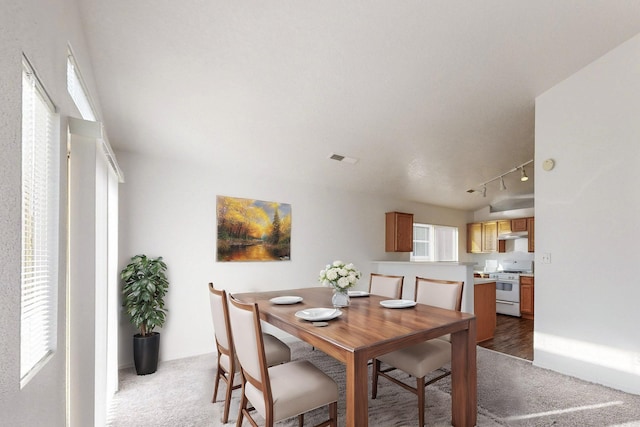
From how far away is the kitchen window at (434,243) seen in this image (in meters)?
6.89

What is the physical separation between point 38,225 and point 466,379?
2.54 metres

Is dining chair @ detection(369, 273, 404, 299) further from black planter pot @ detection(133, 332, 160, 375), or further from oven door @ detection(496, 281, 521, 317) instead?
oven door @ detection(496, 281, 521, 317)

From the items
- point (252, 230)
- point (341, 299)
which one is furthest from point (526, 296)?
point (252, 230)

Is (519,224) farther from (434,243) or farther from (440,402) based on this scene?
(440,402)

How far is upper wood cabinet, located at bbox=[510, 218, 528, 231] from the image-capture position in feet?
21.7

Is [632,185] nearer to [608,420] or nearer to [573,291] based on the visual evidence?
[573,291]

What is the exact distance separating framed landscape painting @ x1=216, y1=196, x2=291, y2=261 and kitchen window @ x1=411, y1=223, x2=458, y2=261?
10.7 feet

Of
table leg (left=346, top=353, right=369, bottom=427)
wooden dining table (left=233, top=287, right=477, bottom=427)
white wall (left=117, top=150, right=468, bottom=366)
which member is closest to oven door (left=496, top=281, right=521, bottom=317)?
white wall (left=117, top=150, right=468, bottom=366)

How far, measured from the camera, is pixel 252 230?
4.36m

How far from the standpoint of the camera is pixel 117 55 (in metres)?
2.26

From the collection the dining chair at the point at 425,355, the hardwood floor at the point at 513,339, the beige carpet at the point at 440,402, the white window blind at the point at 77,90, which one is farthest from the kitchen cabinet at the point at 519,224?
the white window blind at the point at 77,90

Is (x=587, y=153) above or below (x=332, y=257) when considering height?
above

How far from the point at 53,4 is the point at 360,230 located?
483 cm

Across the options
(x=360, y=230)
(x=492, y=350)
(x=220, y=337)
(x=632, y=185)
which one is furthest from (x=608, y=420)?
(x=360, y=230)
